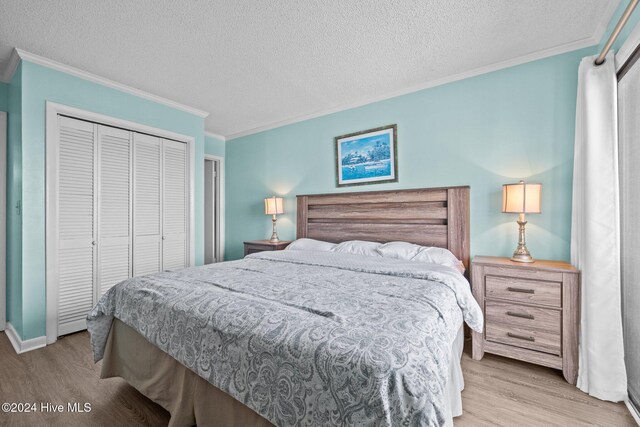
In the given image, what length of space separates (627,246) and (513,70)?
1.66 m

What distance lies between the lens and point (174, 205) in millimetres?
3568

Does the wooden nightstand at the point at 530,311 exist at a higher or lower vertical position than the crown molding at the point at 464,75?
lower

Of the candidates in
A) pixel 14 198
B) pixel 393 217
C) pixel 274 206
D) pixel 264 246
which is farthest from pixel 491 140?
pixel 14 198

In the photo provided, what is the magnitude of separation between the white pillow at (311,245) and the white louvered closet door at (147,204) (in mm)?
1609

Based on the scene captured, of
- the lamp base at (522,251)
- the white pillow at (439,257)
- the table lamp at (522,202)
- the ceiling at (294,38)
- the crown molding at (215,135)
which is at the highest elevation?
the ceiling at (294,38)

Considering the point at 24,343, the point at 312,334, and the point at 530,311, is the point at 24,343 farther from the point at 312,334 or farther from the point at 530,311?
the point at 530,311

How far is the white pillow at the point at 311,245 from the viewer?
126 inches

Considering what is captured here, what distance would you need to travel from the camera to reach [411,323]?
3.81ft

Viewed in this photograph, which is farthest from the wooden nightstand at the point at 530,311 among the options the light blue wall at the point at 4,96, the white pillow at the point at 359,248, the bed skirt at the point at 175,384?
the light blue wall at the point at 4,96

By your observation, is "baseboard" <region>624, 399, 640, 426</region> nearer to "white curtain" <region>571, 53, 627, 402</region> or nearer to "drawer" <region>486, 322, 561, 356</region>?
"white curtain" <region>571, 53, 627, 402</region>

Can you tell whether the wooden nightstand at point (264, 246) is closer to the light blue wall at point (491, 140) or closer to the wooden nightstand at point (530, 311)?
the light blue wall at point (491, 140)

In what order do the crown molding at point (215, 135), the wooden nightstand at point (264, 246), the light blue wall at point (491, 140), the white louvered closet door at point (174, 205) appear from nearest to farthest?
the light blue wall at point (491, 140) < the white louvered closet door at point (174, 205) < the wooden nightstand at point (264, 246) < the crown molding at point (215, 135)

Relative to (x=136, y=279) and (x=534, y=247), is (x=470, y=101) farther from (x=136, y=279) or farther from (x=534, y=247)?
(x=136, y=279)

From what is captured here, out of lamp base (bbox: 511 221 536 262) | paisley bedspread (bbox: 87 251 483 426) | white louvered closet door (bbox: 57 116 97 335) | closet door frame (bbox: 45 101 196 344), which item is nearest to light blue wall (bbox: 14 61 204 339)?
closet door frame (bbox: 45 101 196 344)
